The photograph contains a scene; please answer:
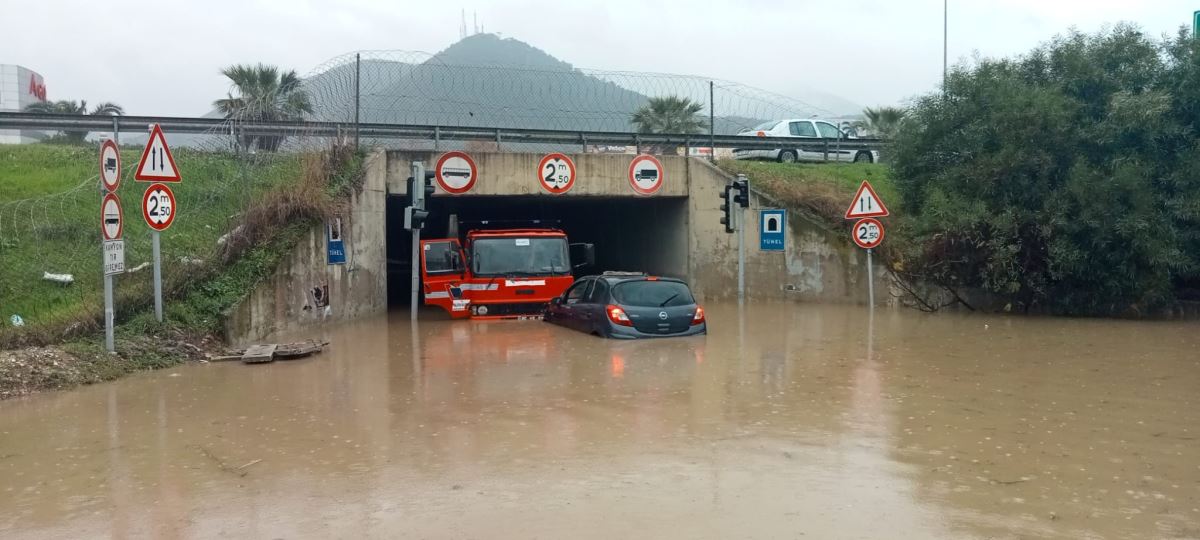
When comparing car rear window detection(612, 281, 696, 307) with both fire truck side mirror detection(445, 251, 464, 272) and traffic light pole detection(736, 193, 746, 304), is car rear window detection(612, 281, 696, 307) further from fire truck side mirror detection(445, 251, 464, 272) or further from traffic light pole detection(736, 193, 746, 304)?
traffic light pole detection(736, 193, 746, 304)

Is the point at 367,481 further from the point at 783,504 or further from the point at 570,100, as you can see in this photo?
the point at 570,100

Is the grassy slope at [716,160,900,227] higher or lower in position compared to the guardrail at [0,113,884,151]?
lower

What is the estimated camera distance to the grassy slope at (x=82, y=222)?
12.7 m

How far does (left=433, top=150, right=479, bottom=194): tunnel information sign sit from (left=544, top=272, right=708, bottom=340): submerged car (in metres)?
6.11

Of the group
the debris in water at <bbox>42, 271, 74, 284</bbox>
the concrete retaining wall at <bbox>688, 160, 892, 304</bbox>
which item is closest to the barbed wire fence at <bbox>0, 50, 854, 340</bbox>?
the debris in water at <bbox>42, 271, 74, 284</bbox>

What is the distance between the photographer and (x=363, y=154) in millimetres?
20047

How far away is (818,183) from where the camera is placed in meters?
22.4

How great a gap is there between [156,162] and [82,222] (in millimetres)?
4280

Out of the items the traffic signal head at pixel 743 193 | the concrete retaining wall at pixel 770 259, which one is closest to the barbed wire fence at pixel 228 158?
the concrete retaining wall at pixel 770 259

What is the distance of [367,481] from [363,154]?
14.4 metres

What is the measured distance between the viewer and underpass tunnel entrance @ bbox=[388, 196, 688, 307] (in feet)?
78.5

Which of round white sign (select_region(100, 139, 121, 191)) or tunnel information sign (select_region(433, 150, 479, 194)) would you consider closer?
round white sign (select_region(100, 139, 121, 191))

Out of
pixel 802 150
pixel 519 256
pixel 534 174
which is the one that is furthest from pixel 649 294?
pixel 802 150

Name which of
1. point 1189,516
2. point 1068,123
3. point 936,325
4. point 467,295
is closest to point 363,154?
point 467,295
